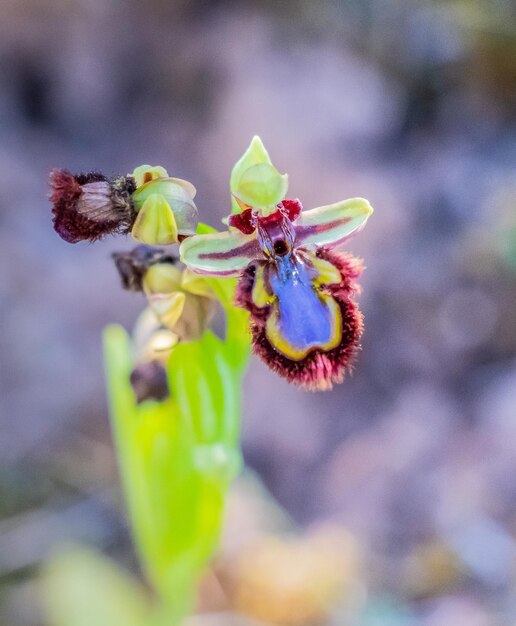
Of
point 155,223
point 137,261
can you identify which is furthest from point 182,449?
point 155,223

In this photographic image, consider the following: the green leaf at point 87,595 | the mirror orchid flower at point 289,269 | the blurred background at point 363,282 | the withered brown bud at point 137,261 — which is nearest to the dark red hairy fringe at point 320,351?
the mirror orchid flower at point 289,269

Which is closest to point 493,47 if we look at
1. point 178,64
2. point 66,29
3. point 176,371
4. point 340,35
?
point 340,35

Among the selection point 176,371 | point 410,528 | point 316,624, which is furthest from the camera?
point 410,528

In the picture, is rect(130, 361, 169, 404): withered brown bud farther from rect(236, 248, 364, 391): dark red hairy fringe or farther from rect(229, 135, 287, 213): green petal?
rect(229, 135, 287, 213): green petal

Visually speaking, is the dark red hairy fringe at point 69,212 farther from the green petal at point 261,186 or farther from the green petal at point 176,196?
the green petal at point 261,186

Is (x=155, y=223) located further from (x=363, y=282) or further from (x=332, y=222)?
(x=363, y=282)

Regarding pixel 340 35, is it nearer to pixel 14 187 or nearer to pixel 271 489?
pixel 14 187
